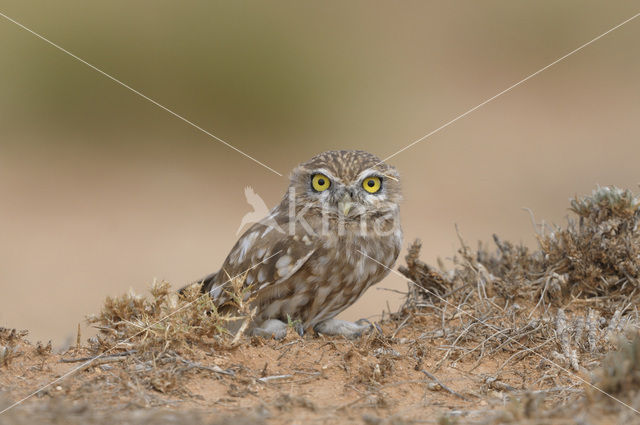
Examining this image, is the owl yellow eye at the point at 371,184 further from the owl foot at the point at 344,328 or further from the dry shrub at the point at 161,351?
the dry shrub at the point at 161,351

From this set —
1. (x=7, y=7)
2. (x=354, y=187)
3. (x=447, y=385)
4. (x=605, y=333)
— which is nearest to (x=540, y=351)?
(x=605, y=333)

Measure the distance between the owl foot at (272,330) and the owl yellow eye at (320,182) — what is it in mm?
1035

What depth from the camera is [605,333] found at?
4395 millimetres

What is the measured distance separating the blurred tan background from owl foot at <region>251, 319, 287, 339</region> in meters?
8.05

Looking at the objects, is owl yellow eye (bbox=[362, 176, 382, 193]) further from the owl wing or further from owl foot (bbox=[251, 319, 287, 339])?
owl foot (bbox=[251, 319, 287, 339])

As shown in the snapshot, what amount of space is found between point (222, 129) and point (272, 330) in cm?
1289

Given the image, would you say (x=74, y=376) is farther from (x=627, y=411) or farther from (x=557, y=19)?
(x=557, y=19)

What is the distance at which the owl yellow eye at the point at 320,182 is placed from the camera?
205 inches

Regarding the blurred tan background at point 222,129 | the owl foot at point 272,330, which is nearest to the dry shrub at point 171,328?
the owl foot at point 272,330

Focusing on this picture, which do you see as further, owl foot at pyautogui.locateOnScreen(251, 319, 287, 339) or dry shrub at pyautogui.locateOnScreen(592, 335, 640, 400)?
owl foot at pyautogui.locateOnScreen(251, 319, 287, 339)

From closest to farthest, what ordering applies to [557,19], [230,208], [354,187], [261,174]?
[354,187] → [230,208] → [261,174] → [557,19]

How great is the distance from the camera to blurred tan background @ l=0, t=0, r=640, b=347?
14305 millimetres

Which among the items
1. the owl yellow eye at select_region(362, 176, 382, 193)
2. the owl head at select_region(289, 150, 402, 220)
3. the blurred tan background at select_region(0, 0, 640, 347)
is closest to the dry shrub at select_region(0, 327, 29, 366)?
the owl head at select_region(289, 150, 402, 220)

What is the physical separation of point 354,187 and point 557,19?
57.4 ft
